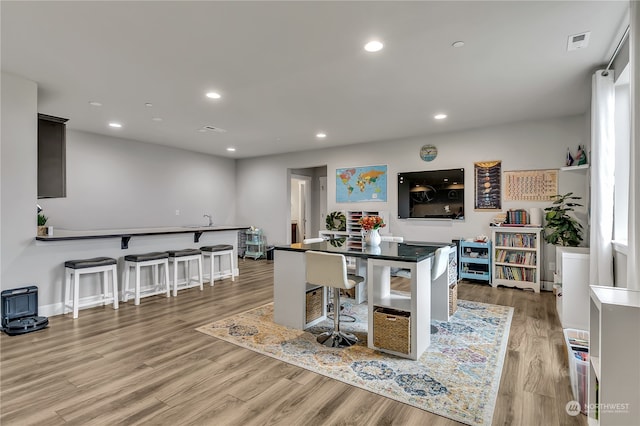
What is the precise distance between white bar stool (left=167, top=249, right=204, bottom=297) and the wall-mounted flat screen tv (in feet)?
12.5

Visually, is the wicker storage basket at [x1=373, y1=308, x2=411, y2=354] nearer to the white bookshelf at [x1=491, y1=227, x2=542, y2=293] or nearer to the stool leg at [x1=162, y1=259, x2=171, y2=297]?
the stool leg at [x1=162, y1=259, x2=171, y2=297]

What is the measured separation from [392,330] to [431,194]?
3941 millimetres

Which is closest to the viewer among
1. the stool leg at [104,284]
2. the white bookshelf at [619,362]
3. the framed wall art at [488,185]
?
the white bookshelf at [619,362]

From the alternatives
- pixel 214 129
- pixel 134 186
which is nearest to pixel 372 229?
pixel 214 129

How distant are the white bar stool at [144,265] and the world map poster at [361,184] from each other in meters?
3.92

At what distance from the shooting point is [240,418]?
1.94 m

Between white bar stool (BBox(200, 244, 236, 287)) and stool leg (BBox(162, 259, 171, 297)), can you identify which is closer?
stool leg (BBox(162, 259, 171, 297))

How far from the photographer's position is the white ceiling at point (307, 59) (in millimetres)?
2387

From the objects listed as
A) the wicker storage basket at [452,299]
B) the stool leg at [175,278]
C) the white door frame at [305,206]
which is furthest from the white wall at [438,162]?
the stool leg at [175,278]

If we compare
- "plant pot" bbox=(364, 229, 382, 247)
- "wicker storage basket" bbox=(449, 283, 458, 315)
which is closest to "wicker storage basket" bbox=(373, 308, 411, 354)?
"plant pot" bbox=(364, 229, 382, 247)

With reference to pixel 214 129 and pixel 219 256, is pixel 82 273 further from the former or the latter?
pixel 214 129

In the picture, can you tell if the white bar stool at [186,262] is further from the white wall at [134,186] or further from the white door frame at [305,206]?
the white door frame at [305,206]

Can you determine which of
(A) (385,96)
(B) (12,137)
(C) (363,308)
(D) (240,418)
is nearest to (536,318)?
(C) (363,308)

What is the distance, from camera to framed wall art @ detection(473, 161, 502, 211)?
219 inches
